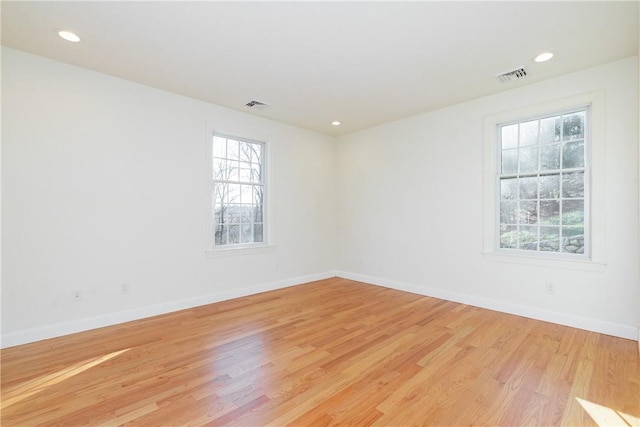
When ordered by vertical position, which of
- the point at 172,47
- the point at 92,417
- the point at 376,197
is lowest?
the point at 92,417

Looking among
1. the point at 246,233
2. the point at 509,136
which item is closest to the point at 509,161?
the point at 509,136

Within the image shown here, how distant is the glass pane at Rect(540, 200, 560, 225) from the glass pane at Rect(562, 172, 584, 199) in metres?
0.14

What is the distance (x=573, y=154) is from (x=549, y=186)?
405mm

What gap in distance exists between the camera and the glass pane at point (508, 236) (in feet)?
12.3

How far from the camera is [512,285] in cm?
363

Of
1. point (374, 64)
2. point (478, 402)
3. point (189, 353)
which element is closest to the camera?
point (478, 402)

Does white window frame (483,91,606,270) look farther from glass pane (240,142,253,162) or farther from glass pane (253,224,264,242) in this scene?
glass pane (240,142,253,162)

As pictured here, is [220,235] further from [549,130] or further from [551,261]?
[549,130]

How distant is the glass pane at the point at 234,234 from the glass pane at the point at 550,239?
13.3ft

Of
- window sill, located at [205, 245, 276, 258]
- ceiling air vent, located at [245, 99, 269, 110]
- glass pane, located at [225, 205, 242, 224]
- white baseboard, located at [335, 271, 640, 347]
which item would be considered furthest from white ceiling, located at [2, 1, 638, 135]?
white baseboard, located at [335, 271, 640, 347]

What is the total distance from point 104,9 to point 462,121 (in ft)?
13.3

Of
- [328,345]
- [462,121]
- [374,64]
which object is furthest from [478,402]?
[462,121]

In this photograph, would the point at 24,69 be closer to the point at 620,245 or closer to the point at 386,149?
the point at 386,149

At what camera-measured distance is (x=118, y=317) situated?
3320mm
